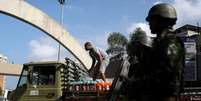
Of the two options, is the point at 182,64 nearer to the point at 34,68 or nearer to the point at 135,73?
the point at 135,73

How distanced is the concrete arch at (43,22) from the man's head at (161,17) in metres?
29.6

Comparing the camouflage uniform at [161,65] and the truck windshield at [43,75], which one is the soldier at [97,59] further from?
the camouflage uniform at [161,65]

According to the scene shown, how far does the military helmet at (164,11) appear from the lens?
12.9ft

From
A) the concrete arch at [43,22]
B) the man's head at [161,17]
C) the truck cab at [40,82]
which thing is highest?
the concrete arch at [43,22]

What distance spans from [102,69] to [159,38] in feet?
28.6

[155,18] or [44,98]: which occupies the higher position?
[155,18]

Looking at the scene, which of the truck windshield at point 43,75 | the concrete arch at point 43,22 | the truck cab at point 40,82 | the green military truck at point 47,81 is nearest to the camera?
the green military truck at point 47,81

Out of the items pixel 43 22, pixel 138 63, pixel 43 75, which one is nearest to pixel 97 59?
pixel 43 75

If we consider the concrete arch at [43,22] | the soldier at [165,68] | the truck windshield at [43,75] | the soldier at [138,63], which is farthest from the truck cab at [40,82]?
the concrete arch at [43,22]

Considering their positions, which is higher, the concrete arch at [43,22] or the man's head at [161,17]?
the concrete arch at [43,22]

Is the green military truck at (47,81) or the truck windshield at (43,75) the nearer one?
the green military truck at (47,81)

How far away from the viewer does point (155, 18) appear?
13.1ft

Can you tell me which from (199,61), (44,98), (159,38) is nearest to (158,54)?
(159,38)

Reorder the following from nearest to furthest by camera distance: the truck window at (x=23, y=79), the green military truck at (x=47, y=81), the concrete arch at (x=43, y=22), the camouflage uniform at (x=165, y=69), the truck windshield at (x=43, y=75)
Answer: the camouflage uniform at (x=165, y=69)
the green military truck at (x=47, y=81)
the truck windshield at (x=43, y=75)
the truck window at (x=23, y=79)
the concrete arch at (x=43, y=22)
